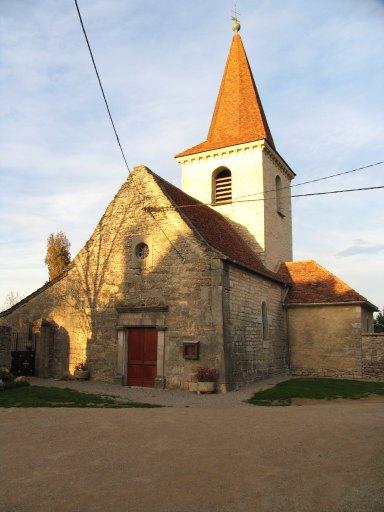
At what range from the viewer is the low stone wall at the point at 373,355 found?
17469mm

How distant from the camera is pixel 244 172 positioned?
2195 cm

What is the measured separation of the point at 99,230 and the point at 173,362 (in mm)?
5791

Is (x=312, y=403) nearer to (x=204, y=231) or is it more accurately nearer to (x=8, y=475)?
(x=204, y=231)

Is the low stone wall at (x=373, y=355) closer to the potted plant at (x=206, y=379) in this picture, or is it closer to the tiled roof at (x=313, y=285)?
the tiled roof at (x=313, y=285)

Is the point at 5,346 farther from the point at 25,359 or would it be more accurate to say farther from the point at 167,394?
the point at 167,394

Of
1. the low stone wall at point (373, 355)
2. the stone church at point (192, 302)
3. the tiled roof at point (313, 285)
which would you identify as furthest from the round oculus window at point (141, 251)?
the low stone wall at point (373, 355)

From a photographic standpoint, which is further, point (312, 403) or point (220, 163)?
point (220, 163)

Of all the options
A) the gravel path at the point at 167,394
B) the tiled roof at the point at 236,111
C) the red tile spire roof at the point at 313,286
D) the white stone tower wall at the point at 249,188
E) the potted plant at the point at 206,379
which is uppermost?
the tiled roof at the point at 236,111

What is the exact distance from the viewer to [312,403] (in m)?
11.7

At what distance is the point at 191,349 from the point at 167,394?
157 cm

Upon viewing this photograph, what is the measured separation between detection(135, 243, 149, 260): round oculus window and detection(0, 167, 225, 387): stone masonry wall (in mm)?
224

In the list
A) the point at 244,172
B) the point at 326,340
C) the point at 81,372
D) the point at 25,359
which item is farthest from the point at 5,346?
the point at 244,172

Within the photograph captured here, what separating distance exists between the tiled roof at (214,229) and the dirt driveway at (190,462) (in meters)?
7.00

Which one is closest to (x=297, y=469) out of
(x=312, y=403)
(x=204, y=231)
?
(x=312, y=403)
